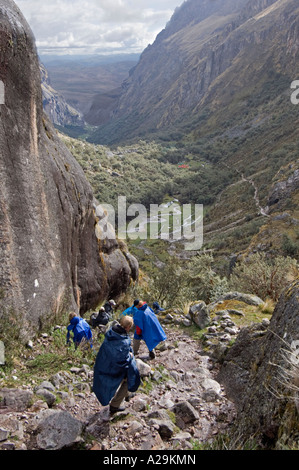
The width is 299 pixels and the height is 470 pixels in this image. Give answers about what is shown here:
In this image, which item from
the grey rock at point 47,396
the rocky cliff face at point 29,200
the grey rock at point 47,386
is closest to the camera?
the grey rock at point 47,396

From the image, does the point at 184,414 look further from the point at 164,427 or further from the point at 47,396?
the point at 47,396

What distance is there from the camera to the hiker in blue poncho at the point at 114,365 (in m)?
5.84

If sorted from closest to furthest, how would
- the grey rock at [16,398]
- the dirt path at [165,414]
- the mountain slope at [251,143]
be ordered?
1. the dirt path at [165,414]
2. the grey rock at [16,398]
3. the mountain slope at [251,143]

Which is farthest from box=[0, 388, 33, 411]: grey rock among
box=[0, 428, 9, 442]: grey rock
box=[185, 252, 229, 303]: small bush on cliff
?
box=[185, 252, 229, 303]: small bush on cliff

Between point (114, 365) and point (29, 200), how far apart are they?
5.49 metres

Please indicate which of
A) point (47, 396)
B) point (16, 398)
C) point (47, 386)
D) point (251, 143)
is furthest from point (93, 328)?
point (251, 143)

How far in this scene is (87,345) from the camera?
8406 mm

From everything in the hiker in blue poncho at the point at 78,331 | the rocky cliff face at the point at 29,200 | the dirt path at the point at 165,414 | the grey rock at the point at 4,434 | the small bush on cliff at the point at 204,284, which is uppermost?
the rocky cliff face at the point at 29,200

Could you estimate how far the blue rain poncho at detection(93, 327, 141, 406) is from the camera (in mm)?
5840

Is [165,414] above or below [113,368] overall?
below

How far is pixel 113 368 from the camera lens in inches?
232

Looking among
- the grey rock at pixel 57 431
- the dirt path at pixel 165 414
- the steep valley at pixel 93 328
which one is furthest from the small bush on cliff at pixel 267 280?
the grey rock at pixel 57 431

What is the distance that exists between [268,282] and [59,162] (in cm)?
1059

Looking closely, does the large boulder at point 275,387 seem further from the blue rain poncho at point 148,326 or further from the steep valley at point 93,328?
the blue rain poncho at point 148,326
